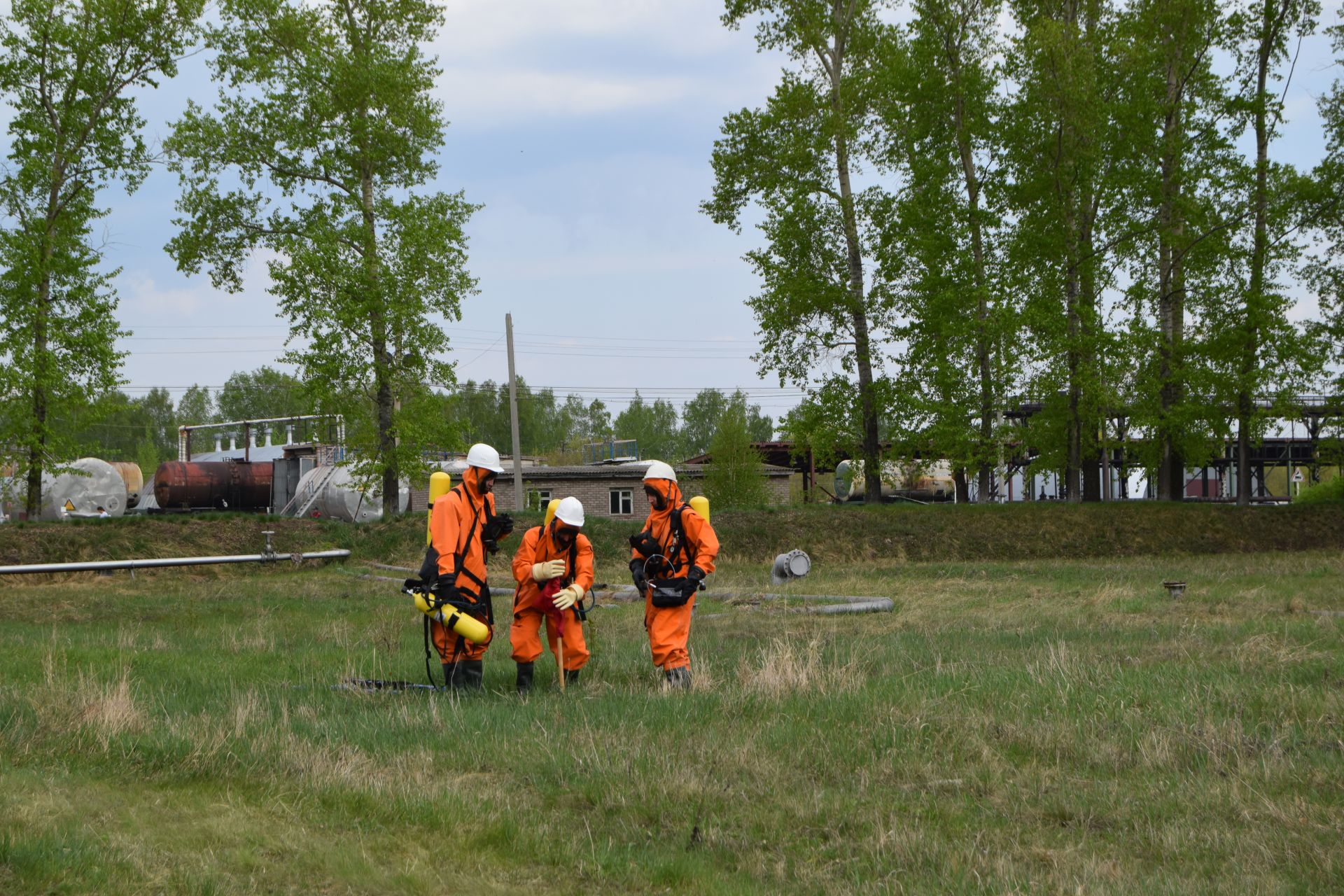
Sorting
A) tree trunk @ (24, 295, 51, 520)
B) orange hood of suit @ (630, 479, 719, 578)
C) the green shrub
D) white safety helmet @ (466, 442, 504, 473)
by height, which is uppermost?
tree trunk @ (24, 295, 51, 520)

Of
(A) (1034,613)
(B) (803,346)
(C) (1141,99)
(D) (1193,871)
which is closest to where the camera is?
(D) (1193,871)

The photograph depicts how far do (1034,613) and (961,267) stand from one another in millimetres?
18324

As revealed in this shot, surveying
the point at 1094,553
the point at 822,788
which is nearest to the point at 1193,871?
the point at 822,788

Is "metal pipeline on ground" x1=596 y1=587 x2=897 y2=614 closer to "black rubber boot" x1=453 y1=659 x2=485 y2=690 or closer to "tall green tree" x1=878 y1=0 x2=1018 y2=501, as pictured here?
"black rubber boot" x1=453 y1=659 x2=485 y2=690

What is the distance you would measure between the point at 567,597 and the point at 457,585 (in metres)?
0.86

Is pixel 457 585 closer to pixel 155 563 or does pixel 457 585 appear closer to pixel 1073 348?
pixel 155 563

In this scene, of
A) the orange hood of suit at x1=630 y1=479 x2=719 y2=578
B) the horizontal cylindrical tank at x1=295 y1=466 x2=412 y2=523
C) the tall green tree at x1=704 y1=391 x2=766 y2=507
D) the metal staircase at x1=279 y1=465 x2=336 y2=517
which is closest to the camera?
the orange hood of suit at x1=630 y1=479 x2=719 y2=578

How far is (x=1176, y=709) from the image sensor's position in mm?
7727

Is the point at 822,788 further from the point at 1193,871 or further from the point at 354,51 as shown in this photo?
the point at 354,51

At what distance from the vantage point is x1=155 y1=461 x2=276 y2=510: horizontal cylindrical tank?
40.6 m

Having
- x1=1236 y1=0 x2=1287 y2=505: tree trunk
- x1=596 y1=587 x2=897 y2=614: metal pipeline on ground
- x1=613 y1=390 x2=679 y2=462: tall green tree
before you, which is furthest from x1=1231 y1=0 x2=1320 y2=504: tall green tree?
x1=613 y1=390 x2=679 y2=462: tall green tree

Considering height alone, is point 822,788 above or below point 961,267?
below

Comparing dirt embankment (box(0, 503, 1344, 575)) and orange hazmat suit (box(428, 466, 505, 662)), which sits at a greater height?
orange hazmat suit (box(428, 466, 505, 662))

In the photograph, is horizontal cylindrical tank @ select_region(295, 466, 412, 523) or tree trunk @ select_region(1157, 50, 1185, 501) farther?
horizontal cylindrical tank @ select_region(295, 466, 412, 523)
